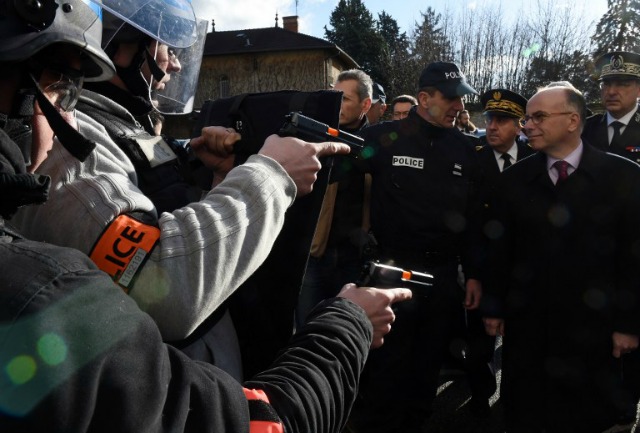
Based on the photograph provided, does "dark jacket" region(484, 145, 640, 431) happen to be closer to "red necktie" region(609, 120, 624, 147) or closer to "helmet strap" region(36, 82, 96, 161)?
"red necktie" region(609, 120, 624, 147)

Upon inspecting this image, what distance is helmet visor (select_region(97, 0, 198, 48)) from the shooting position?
1.65 meters

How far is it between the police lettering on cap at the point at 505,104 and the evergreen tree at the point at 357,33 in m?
36.3

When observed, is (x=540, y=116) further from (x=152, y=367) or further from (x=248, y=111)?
(x=152, y=367)

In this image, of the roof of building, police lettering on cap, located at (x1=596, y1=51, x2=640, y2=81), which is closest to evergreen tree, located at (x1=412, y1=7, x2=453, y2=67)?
the roof of building

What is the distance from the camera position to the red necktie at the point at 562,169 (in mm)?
3234

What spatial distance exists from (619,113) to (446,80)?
190cm

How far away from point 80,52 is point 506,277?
9.28 feet

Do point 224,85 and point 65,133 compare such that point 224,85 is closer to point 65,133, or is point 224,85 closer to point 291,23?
point 291,23

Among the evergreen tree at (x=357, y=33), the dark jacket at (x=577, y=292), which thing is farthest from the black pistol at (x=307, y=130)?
the evergreen tree at (x=357, y=33)

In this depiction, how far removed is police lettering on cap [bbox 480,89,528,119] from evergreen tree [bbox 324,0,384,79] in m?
36.3

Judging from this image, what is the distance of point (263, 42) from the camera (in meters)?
34.1

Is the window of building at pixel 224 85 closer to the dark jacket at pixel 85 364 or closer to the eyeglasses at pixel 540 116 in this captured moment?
the eyeglasses at pixel 540 116

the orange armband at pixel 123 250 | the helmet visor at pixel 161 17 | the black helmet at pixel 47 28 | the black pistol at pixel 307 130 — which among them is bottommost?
the orange armband at pixel 123 250

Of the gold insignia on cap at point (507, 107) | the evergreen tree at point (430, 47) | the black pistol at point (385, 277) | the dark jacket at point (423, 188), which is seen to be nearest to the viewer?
the black pistol at point (385, 277)
